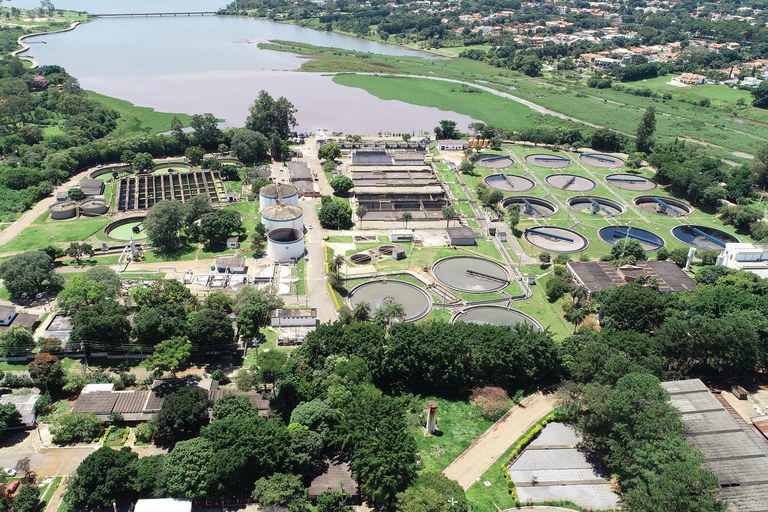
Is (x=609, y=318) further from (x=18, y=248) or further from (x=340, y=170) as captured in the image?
(x=18, y=248)

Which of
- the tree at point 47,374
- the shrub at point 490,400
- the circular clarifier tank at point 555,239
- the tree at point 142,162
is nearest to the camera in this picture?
the tree at point 47,374

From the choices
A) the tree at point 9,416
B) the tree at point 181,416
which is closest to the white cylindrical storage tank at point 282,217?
the tree at point 181,416

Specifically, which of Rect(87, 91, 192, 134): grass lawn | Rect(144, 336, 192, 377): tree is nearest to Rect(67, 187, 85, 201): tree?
Rect(87, 91, 192, 134): grass lawn

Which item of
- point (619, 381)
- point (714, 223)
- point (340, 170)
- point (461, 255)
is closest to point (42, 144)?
point (340, 170)

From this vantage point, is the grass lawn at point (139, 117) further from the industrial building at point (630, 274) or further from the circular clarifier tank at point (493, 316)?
the industrial building at point (630, 274)

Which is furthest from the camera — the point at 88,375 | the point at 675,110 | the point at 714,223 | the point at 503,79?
the point at 503,79

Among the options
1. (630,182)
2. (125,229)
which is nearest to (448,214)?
(630,182)

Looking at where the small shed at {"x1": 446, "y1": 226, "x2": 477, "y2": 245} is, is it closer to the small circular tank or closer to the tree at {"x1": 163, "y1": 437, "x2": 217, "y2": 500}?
the tree at {"x1": 163, "y1": 437, "x2": 217, "y2": 500}
